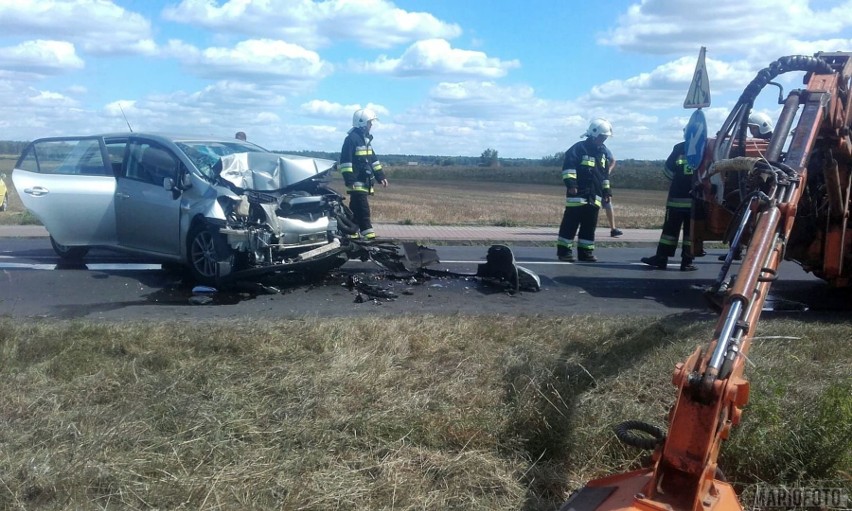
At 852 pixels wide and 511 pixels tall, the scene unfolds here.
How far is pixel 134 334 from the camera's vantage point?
6.18 m

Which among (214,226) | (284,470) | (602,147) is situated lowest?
(284,470)

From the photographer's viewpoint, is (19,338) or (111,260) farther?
(111,260)

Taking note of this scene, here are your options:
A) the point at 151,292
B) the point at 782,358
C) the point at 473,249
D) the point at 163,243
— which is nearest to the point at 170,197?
the point at 163,243

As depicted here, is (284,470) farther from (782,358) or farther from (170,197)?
(170,197)

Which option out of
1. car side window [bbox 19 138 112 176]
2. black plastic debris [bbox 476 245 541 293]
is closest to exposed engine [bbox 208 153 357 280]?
black plastic debris [bbox 476 245 541 293]

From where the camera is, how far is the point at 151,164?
9648mm

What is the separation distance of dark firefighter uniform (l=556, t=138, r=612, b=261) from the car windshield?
4.34 metres

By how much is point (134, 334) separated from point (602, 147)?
24.4 feet

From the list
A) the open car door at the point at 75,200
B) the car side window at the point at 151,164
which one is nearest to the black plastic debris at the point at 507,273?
the car side window at the point at 151,164

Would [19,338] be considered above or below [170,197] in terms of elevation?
below

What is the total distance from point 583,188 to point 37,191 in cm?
723

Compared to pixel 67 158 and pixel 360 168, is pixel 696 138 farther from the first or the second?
pixel 67 158

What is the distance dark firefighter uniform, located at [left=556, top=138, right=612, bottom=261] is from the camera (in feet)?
36.9

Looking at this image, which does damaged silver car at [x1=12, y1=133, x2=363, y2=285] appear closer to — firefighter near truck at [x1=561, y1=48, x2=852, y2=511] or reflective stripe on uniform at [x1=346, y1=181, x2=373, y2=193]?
reflective stripe on uniform at [x1=346, y1=181, x2=373, y2=193]
